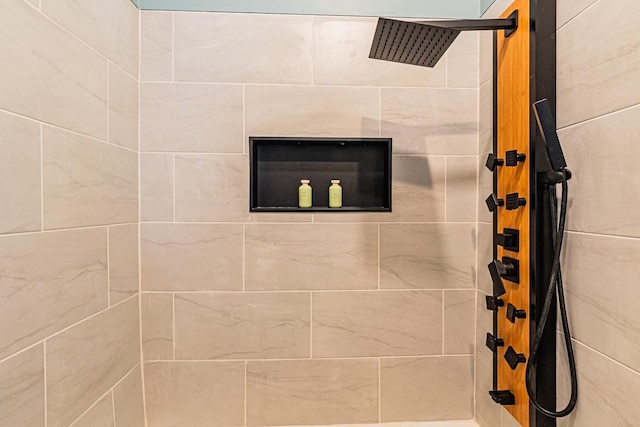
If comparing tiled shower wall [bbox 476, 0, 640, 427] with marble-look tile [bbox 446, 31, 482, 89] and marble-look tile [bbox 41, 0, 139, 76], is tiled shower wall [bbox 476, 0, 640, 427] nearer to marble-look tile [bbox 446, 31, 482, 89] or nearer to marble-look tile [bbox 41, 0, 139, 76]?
marble-look tile [bbox 446, 31, 482, 89]

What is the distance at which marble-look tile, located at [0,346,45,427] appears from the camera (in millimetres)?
830

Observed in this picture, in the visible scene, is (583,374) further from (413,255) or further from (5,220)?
(5,220)

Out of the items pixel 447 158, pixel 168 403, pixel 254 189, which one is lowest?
pixel 168 403

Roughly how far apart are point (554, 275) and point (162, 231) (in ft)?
4.29

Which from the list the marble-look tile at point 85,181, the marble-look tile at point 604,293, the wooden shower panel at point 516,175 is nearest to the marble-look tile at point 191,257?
the marble-look tile at point 85,181

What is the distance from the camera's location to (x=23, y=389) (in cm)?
88

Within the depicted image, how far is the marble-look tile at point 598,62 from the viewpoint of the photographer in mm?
814

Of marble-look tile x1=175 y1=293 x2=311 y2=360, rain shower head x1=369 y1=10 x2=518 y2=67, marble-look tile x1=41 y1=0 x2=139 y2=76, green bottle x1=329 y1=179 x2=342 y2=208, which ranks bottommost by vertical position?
marble-look tile x1=175 y1=293 x2=311 y2=360

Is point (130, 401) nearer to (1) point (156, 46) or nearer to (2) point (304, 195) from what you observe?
(2) point (304, 195)

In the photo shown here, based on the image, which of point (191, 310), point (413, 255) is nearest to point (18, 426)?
point (191, 310)

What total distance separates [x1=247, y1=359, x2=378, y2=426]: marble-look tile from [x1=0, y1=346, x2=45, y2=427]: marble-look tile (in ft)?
2.37

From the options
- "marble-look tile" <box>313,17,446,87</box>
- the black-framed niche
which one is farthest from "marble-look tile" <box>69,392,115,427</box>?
"marble-look tile" <box>313,17,446,87</box>

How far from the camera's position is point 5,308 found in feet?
2.71

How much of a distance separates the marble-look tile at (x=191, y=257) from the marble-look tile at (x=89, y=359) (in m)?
0.14
